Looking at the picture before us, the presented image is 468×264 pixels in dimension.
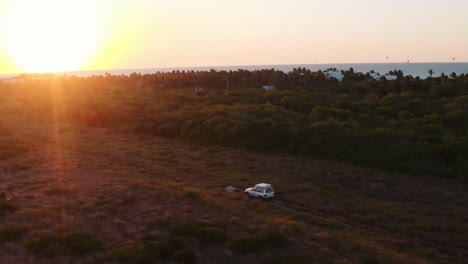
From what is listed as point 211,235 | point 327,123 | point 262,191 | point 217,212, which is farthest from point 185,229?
point 327,123

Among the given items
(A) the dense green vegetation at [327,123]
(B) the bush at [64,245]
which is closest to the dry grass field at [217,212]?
(B) the bush at [64,245]

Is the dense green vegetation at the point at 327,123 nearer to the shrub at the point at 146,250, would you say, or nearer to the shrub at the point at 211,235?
the shrub at the point at 211,235

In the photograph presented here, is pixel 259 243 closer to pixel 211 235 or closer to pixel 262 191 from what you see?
pixel 211 235

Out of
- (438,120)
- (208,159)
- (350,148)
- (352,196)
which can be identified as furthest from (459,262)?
(438,120)

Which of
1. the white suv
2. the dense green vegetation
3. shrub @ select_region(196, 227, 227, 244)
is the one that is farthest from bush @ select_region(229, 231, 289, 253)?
the dense green vegetation

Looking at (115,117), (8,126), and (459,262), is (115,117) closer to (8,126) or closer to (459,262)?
(8,126)
